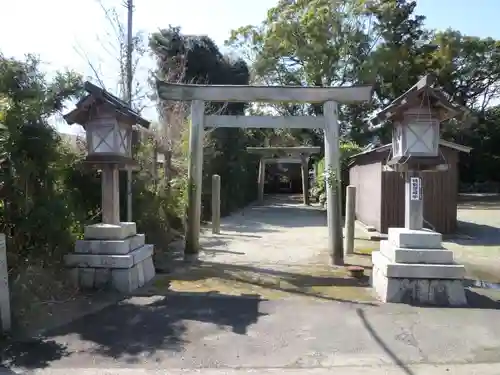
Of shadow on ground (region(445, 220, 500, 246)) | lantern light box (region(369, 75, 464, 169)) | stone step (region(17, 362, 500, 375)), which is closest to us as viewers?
stone step (region(17, 362, 500, 375))

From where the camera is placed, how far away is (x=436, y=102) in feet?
21.2

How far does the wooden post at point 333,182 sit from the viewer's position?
9047 mm

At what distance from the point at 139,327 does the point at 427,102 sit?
471 cm

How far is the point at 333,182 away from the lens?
9.04 m

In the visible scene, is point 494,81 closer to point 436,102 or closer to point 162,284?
point 436,102

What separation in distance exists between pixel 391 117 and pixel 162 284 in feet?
13.8

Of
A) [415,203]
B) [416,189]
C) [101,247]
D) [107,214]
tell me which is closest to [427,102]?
[416,189]

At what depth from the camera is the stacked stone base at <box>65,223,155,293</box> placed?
6.54 meters

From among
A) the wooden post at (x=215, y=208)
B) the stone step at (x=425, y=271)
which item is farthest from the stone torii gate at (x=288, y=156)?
the stone step at (x=425, y=271)

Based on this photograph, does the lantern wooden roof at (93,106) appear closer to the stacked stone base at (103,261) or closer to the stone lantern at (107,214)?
the stone lantern at (107,214)

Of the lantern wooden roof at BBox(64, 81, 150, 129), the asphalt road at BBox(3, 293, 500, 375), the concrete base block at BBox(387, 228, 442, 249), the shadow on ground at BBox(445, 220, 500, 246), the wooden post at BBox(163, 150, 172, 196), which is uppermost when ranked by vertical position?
the lantern wooden roof at BBox(64, 81, 150, 129)

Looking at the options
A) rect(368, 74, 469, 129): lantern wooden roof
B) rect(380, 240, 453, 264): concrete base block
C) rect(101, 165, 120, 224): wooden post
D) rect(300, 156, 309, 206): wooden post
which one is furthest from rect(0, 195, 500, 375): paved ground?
rect(300, 156, 309, 206): wooden post

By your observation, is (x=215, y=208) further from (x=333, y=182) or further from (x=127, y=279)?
(x=127, y=279)

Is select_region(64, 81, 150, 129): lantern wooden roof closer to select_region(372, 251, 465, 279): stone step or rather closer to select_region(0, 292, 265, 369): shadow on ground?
select_region(0, 292, 265, 369): shadow on ground
